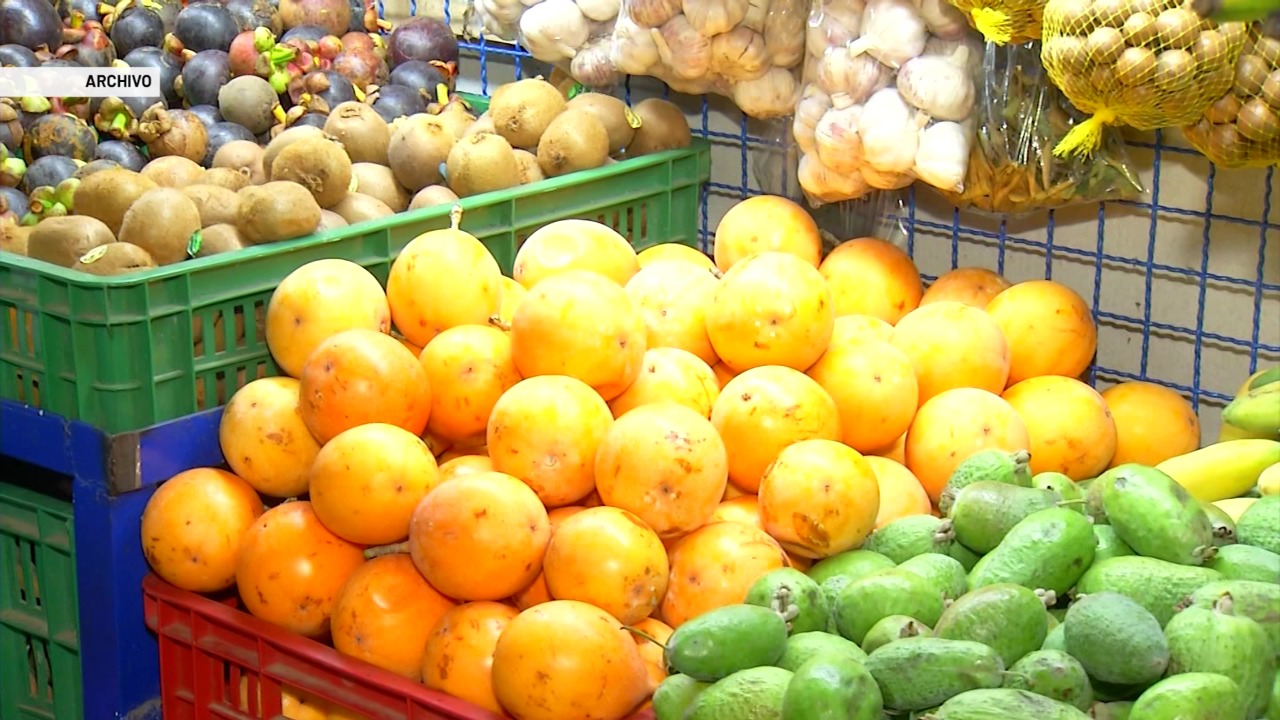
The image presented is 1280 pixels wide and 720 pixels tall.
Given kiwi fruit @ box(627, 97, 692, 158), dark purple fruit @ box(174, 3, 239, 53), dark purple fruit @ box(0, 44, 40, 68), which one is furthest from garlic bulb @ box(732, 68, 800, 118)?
dark purple fruit @ box(0, 44, 40, 68)

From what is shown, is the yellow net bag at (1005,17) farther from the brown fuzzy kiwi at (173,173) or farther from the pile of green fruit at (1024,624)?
the brown fuzzy kiwi at (173,173)

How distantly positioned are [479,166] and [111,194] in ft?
2.06

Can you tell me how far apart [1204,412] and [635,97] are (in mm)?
1325

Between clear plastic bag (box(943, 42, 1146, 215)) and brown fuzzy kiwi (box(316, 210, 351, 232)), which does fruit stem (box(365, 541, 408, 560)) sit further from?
clear plastic bag (box(943, 42, 1146, 215))

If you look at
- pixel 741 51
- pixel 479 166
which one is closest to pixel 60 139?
pixel 479 166

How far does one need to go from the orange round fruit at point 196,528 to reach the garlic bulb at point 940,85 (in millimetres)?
1234

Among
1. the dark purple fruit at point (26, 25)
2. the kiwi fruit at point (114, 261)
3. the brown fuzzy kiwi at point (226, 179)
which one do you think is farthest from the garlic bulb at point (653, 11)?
the dark purple fruit at point (26, 25)

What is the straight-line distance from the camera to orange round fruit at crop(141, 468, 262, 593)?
206 cm

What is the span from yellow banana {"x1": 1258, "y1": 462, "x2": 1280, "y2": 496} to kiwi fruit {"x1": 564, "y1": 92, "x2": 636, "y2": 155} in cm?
135

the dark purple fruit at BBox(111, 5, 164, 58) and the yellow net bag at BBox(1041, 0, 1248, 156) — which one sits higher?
the yellow net bag at BBox(1041, 0, 1248, 156)

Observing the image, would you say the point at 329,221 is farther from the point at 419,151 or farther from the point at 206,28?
the point at 206,28

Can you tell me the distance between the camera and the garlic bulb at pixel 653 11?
2.54 m

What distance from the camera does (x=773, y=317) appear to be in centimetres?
218

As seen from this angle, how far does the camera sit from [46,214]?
2.53 m
